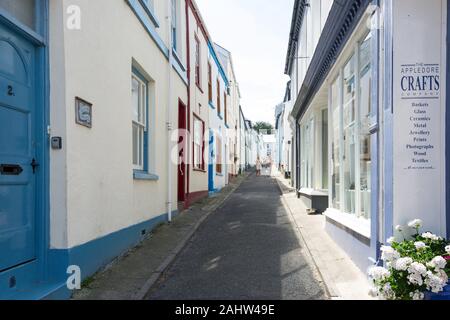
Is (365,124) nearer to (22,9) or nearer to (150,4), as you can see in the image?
(22,9)

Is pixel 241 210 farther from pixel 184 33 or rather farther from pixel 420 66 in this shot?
pixel 420 66

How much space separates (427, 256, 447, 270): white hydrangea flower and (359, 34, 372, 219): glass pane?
5.76 feet

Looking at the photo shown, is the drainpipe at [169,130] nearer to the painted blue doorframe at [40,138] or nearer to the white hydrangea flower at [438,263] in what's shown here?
the painted blue doorframe at [40,138]

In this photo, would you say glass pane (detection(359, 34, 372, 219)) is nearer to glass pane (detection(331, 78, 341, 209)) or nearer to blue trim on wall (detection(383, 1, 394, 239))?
blue trim on wall (detection(383, 1, 394, 239))

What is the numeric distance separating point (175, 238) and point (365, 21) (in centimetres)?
452

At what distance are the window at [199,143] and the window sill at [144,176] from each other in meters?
4.93

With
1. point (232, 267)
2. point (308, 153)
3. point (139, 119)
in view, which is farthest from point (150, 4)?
point (308, 153)

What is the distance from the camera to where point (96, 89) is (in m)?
4.97

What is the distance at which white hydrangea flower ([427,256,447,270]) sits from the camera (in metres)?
3.29

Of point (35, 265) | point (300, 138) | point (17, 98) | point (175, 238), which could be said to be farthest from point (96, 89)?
point (300, 138)

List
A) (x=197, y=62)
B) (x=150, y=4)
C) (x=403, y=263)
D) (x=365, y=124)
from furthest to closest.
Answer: (x=197, y=62) < (x=150, y=4) < (x=365, y=124) < (x=403, y=263)

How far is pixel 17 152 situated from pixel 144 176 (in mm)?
3192

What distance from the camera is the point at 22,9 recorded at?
396cm
